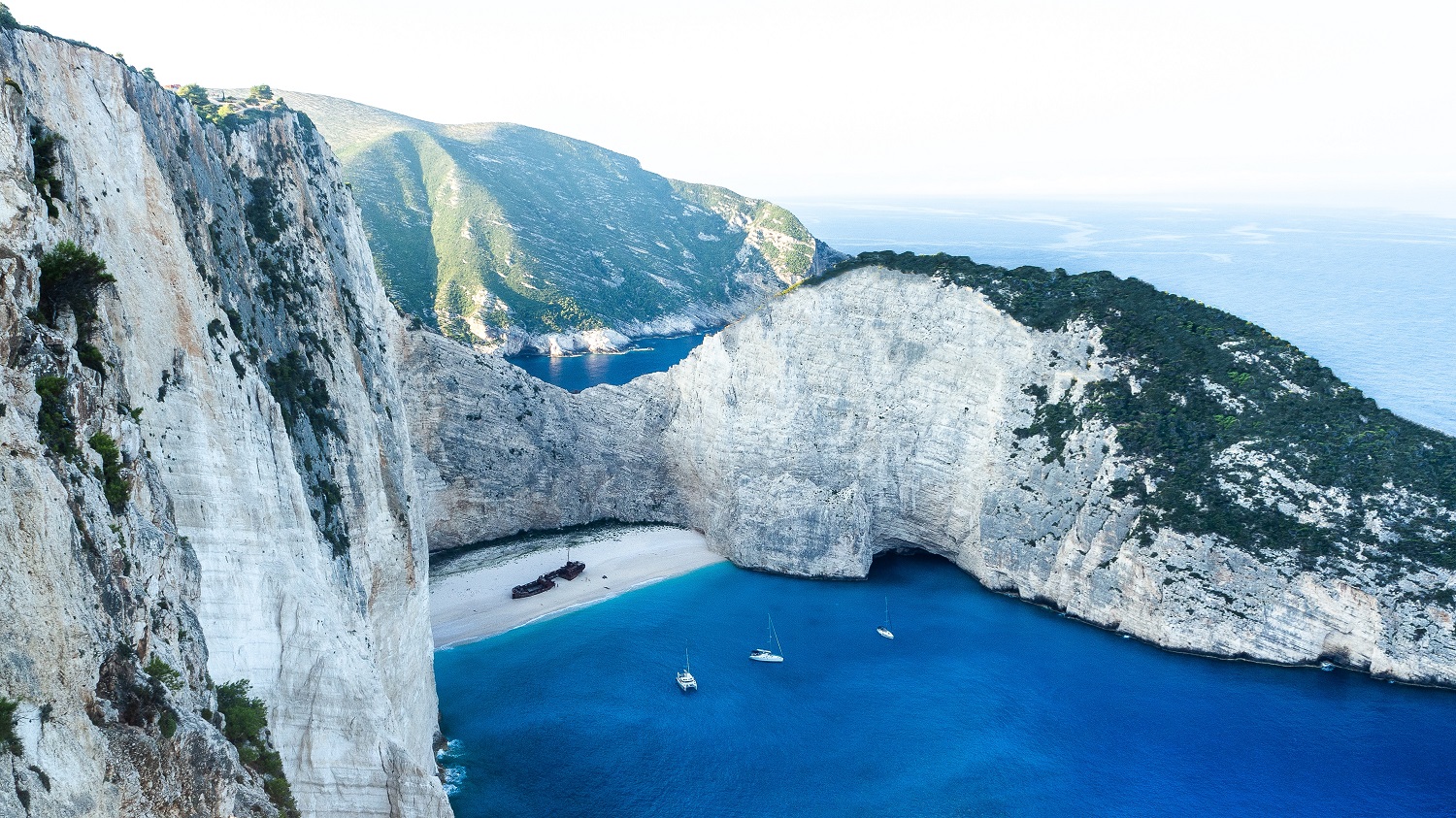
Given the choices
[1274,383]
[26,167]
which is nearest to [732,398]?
[1274,383]

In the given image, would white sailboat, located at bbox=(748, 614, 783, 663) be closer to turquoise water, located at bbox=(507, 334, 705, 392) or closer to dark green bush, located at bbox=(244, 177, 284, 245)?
dark green bush, located at bbox=(244, 177, 284, 245)

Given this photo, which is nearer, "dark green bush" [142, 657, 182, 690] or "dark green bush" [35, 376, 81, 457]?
"dark green bush" [35, 376, 81, 457]

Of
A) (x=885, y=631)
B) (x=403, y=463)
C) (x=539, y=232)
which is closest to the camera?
(x=403, y=463)

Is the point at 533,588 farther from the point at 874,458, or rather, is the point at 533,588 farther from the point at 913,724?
the point at 913,724

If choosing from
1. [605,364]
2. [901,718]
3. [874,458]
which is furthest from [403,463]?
[605,364]

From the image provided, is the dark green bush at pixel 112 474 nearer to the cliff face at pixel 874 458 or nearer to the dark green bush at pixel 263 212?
the dark green bush at pixel 263 212

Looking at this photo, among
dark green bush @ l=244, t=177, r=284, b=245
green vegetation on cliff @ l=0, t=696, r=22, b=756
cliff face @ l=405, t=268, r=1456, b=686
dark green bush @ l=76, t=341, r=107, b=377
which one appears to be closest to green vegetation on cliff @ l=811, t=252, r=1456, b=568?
cliff face @ l=405, t=268, r=1456, b=686
